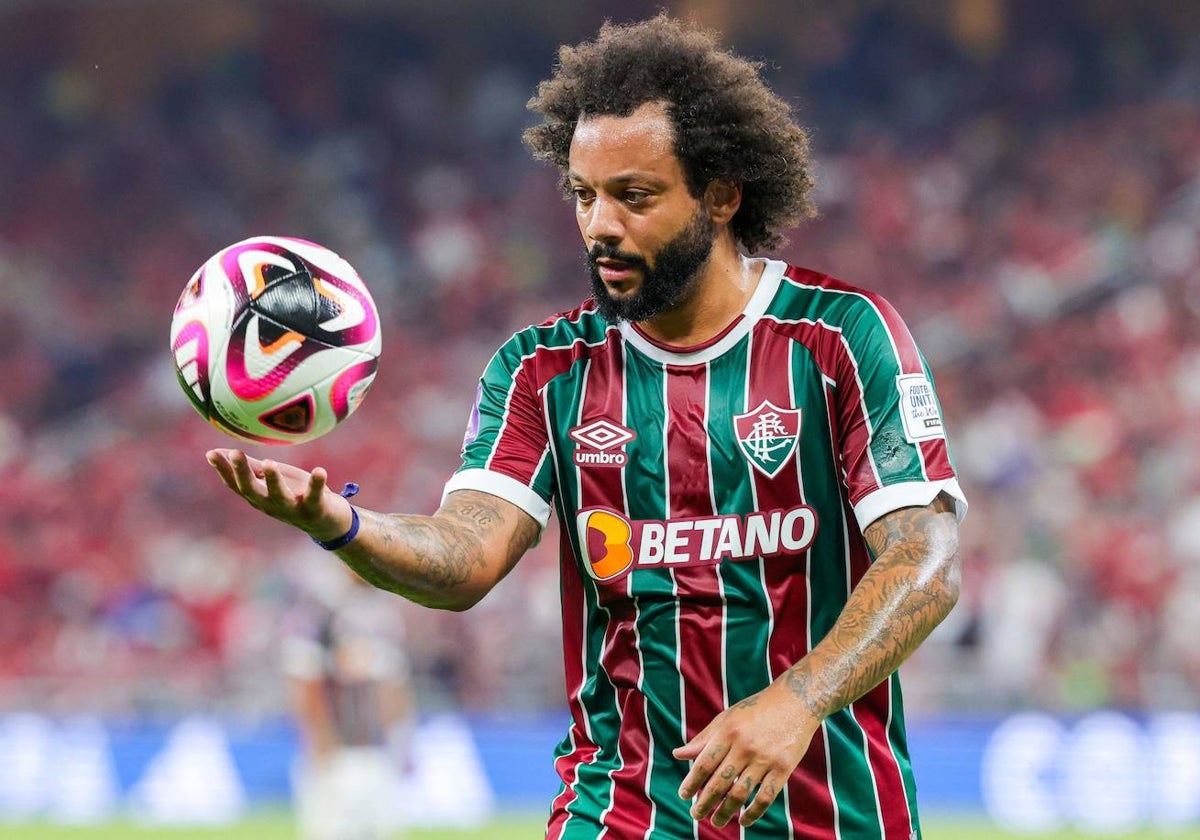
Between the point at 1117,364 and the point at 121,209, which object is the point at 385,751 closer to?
the point at 1117,364

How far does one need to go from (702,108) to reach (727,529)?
949mm

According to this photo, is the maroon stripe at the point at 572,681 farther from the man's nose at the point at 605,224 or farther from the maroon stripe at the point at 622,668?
the man's nose at the point at 605,224

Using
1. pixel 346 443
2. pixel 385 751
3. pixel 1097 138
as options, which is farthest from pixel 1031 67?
pixel 385 751

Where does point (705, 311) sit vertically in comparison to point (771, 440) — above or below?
above

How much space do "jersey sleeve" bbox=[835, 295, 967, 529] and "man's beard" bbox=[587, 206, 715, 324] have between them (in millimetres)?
369

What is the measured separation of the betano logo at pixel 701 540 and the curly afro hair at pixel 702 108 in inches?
29.5

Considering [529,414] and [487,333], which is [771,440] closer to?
[529,414]

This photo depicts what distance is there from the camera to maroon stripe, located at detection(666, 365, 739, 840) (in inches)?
147

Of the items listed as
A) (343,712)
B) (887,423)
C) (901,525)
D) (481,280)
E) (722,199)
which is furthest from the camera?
(481,280)

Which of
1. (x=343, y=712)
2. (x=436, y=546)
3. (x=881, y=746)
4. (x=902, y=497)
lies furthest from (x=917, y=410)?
(x=343, y=712)

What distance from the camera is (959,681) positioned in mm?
12734

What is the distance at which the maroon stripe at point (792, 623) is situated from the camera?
12.2 feet

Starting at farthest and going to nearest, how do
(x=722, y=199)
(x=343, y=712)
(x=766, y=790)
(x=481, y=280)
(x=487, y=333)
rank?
(x=481, y=280) < (x=487, y=333) < (x=343, y=712) < (x=722, y=199) < (x=766, y=790)

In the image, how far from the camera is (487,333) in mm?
18547
